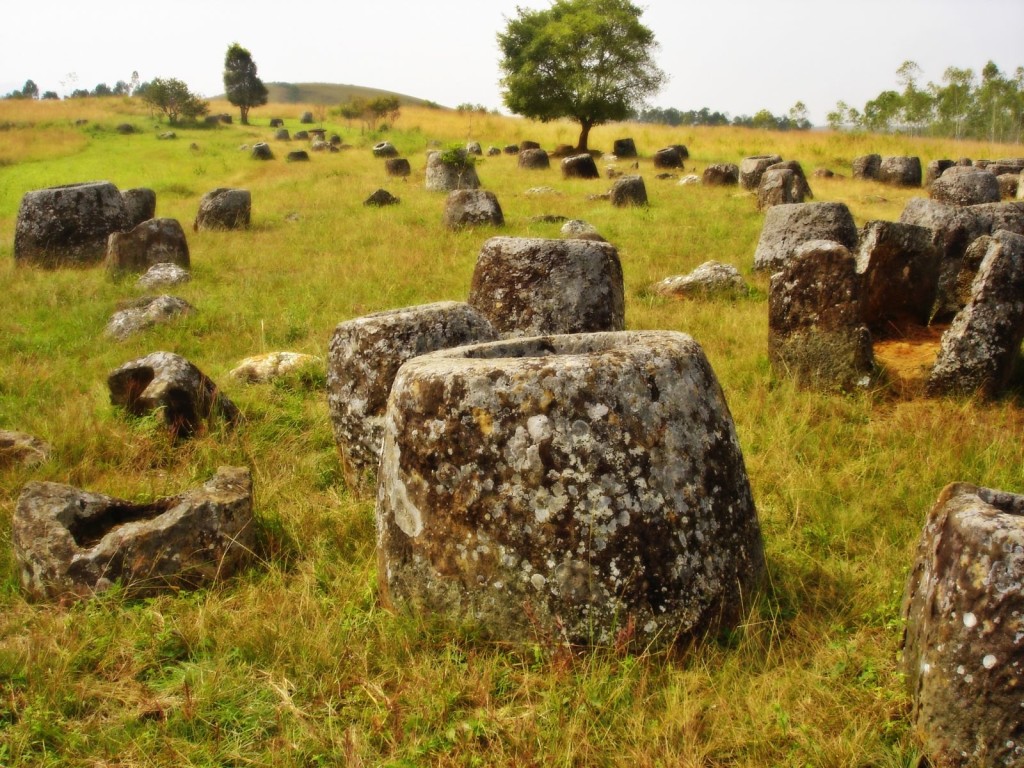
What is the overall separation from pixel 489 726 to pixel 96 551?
2.31 meters

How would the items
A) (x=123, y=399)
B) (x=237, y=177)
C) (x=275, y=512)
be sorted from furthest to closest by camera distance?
(x=237, y=177) < (x=123, y=399) < (x=275, y=512)

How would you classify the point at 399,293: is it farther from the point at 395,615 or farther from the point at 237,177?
the point at 237,177

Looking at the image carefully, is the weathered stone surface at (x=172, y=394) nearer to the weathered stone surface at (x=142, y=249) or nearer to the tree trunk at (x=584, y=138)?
the weathered stone surface at (x=142, y=249)

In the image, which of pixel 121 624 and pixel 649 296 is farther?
pixel 649 296

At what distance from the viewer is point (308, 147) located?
37875 mm

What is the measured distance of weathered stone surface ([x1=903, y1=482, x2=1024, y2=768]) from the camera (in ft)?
7.70

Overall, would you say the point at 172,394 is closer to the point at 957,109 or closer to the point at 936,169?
the point at 936,169

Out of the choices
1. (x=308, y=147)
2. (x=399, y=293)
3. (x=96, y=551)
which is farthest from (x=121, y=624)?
(x=308, y=147)

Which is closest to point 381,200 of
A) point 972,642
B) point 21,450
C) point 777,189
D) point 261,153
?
point 777,189

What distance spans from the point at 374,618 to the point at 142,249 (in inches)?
440

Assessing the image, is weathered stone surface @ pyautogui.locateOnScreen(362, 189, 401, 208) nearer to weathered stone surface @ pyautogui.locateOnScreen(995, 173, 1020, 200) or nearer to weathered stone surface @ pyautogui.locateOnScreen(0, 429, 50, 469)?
weathered stone surface @ pyautogui.locateOnScreen(0, 429, 50, 469)

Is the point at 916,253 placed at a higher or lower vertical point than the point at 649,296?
higher

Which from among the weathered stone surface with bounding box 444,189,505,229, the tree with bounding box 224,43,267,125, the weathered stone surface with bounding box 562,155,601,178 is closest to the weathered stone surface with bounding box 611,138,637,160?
the weathered stone surface with bounding box 562,155,601,178

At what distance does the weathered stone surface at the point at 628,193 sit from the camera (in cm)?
1936
